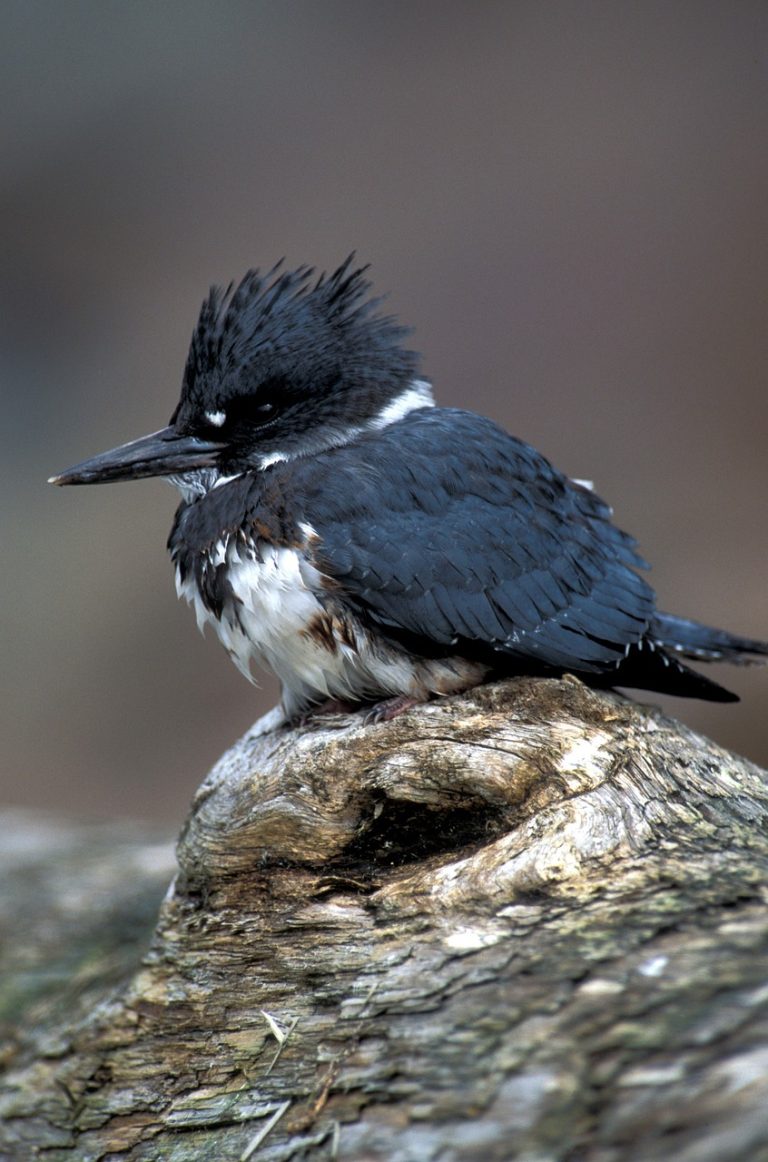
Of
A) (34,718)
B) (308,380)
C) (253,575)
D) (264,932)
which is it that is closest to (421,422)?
(308,380)

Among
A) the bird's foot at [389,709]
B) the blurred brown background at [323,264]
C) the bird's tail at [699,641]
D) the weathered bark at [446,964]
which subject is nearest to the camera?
the weathered bark at [446,964]

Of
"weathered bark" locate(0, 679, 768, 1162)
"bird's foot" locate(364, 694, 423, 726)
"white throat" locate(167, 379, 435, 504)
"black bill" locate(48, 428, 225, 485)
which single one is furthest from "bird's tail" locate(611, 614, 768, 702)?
"black bill" locate(48, 428, 225, 485)

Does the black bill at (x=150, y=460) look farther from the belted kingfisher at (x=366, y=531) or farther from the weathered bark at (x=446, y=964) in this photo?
the weathered bark at (x=446, y=964)

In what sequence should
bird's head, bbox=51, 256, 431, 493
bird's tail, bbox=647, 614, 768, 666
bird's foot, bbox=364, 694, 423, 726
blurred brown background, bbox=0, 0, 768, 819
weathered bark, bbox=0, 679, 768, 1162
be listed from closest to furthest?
weathered bark, bbox=0, 679, 768, 1162 < bird's foot, bbox=364, 694, 423, 726 < bird's head, bbox=51, 256, 431, 493 < bird's tail, bbox=647, 614, 768, 666 < blurred brown background, bbox=0, 0, 768, 819

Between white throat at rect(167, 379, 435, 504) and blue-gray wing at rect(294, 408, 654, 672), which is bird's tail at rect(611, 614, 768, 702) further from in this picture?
white throat at rect(167, 379, 435, 504)

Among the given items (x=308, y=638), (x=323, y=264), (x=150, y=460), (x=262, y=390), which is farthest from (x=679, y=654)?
A: (x=323, y=264)

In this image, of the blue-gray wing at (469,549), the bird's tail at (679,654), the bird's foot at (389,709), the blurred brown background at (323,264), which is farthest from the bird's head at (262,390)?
the blurred brown background at (323,264)

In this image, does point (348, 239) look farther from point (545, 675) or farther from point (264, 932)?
point (264, 932)

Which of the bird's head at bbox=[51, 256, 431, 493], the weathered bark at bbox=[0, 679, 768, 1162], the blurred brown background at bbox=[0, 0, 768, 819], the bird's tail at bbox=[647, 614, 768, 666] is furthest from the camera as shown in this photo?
the blurred brown background at bbox=[0, 0, 768, 819]
